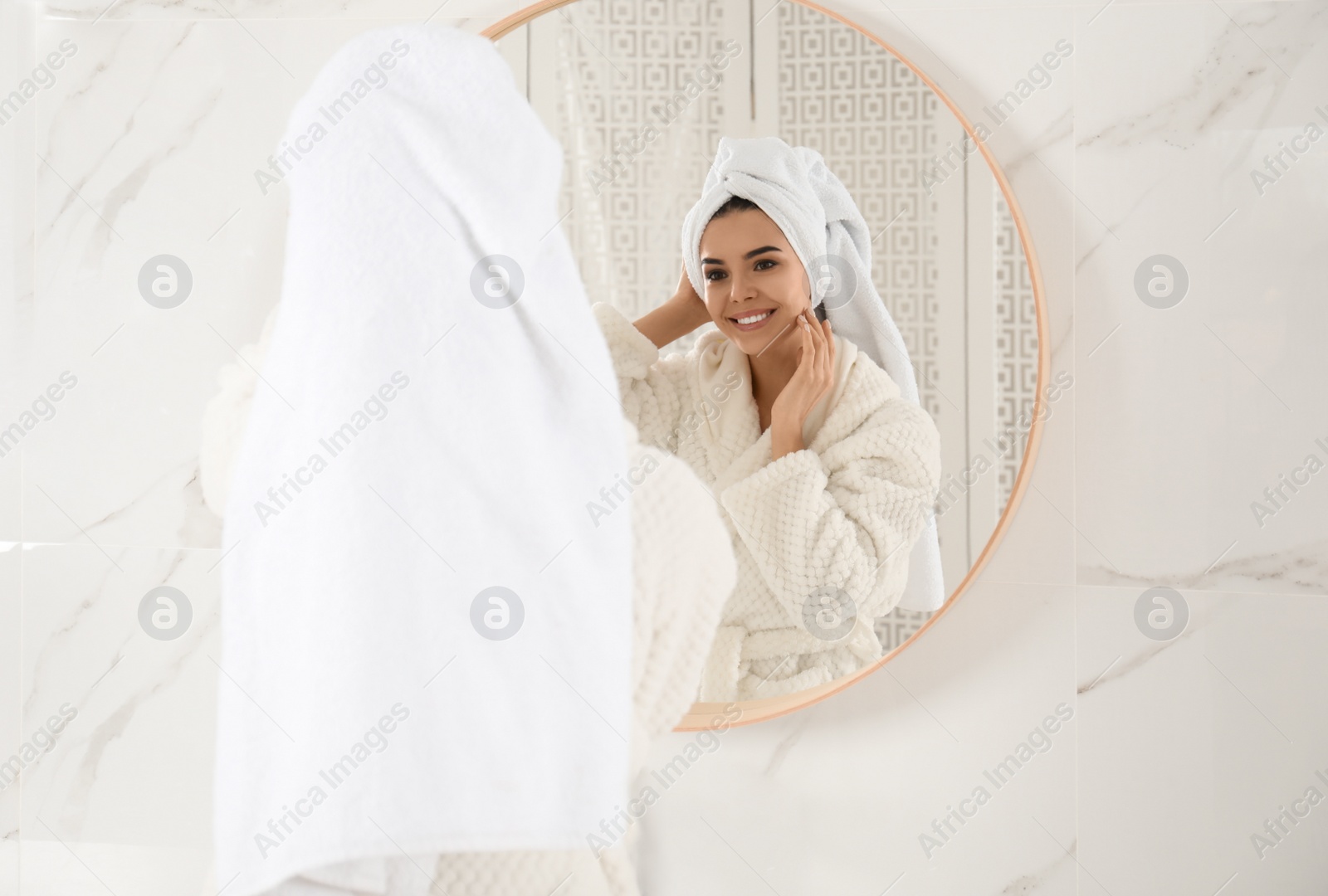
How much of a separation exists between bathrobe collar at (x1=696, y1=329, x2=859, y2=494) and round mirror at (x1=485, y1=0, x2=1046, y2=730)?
27 millimetres

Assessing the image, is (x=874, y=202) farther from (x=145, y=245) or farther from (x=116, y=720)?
(x=116, y=720)

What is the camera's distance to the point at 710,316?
2.74 feet

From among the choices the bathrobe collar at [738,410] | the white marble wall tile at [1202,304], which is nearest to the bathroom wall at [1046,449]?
the white marble wall tile at [1202,304]

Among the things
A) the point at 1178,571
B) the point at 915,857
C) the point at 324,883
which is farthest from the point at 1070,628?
the point at 324,883

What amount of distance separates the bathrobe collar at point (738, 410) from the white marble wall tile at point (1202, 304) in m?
0.23

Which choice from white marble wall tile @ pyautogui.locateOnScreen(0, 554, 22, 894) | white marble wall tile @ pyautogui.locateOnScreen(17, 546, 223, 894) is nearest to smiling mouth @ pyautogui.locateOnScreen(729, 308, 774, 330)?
white marble wall tile @ pyautogui.locateOnScreen(17, 546, 223, 894)

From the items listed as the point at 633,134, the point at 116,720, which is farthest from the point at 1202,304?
the point at 116,720

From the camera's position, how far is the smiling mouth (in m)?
0.82

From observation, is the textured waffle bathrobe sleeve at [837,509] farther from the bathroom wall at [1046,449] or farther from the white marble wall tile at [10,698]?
the white marble wall tile at [10,698]

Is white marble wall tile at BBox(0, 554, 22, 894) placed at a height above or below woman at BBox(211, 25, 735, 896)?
above

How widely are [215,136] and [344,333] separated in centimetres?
55

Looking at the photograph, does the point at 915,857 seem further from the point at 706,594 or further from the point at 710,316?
the point at 710,316

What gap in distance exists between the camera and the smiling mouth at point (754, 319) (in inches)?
32.4

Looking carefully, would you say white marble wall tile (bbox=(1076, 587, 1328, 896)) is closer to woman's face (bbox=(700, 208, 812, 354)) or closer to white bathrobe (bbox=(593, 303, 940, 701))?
white bathrobe (bbox=(593, 303, 940, 701))
